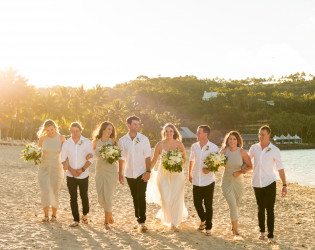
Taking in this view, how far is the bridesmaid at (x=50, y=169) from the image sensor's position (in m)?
7.07

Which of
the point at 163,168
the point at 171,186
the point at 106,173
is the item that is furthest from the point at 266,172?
the point at 106,173

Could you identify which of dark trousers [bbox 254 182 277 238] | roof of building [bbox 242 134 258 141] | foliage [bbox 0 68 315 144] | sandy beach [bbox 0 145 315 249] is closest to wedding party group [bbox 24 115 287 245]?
dark trousers [bbox 254 182 277 238]

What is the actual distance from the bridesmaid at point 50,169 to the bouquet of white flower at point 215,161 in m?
2.72

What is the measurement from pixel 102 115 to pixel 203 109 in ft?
205

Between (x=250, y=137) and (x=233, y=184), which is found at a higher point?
(x=233, y=184)

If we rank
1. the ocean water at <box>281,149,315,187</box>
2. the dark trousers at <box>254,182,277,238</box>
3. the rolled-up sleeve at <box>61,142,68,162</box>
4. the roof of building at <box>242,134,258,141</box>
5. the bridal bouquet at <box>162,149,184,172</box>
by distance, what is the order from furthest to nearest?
the roof of building at <box>242,134,258,141</box> < the ocean water at <box>281,149,315,187</box> < the rolled-up sleeve at <box>61,142,68,162</box> < the bridal bouquet at <box>162,149,184,172</box> < the dark trousers at <box>254,182,277,238</box>

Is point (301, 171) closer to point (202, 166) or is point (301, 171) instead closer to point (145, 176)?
point (202, 166)

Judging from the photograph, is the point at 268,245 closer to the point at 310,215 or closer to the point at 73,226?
the point at 73,226

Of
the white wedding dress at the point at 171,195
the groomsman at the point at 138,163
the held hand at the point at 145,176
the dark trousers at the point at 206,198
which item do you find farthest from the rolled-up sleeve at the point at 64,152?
the dark trousers at the point at 206,198

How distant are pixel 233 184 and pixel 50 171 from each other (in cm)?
327

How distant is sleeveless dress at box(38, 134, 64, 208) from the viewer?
707 cm

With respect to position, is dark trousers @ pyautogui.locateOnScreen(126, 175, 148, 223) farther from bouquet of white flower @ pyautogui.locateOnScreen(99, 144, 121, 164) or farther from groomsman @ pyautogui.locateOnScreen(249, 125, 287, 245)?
groomsman @ pyautogui.locateOnScreen(249, 125, 287, 245)

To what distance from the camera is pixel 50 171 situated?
7.09 m

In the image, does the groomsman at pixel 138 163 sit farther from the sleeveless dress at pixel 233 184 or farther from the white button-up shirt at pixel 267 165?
the white button-up shirt at pixel 267 165
